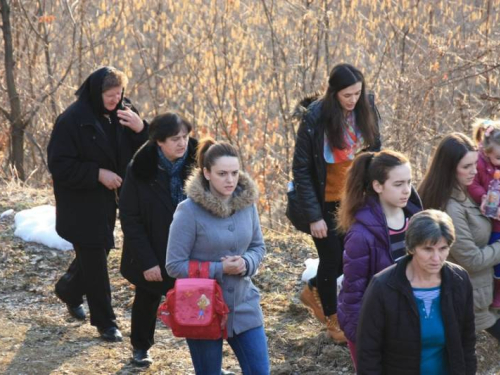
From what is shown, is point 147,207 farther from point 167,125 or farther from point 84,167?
point 84,167

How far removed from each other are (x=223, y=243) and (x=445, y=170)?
1350 millimetres

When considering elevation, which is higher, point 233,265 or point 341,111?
point 341,111

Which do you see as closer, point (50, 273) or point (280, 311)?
point (280, 311)

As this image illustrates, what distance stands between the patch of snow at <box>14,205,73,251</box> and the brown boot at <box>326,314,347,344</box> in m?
3.07

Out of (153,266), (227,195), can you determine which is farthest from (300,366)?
(227,195)

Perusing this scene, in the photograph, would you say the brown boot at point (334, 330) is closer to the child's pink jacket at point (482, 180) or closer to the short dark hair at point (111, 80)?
the child's pink jacket at point (482, 180)

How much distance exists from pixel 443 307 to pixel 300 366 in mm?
2244

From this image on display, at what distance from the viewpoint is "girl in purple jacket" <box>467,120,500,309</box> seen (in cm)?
517

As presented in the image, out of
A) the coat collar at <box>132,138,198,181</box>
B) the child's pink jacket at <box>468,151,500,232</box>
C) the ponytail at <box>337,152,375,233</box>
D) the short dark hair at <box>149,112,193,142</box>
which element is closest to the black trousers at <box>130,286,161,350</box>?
the coat collar at <box>132,138,198,181</box>

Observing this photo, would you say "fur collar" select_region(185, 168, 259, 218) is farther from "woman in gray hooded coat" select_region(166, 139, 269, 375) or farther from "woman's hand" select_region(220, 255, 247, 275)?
"woman's hand" select_region(220, 255, 247, 275)

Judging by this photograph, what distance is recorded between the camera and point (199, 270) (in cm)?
448

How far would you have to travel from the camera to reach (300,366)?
19.2 feet

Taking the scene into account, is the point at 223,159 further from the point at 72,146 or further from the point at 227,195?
the point at 72,146

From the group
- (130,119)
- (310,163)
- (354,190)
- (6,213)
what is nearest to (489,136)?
(310,163)
